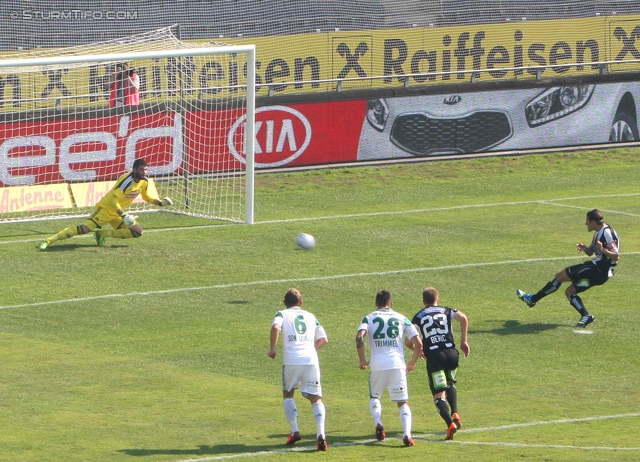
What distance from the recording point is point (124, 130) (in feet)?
93.1

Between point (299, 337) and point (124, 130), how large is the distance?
52.7ft

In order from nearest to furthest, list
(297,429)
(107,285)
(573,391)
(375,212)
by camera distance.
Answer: (297,429) → (573,391) → (107,285) → (375,212)

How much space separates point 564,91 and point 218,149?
11285 millimetres

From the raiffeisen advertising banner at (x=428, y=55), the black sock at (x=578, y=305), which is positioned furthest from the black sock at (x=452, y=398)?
the raiffeisen advertising banner at (x=428, y=55)

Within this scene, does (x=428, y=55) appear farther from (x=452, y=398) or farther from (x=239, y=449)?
(x=239, y=449)

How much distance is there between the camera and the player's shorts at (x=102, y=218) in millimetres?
23578

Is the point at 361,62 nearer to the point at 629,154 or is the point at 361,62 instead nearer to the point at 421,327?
the point at 629,154

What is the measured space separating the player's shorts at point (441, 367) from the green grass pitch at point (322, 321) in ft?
1.93

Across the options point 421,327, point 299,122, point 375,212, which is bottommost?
point 421,327

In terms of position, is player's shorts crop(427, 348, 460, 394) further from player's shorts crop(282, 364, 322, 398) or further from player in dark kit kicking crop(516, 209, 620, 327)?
player in dark kit kicking crop(516, 209, 620, 327)

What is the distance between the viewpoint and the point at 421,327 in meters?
14.0

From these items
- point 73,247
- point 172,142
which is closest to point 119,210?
point 73,247

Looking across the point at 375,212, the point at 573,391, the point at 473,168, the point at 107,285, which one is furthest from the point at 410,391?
the point at 473,168

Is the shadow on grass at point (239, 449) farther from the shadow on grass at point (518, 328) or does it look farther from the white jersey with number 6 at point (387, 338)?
the shadow on grass at point (518, 328)
